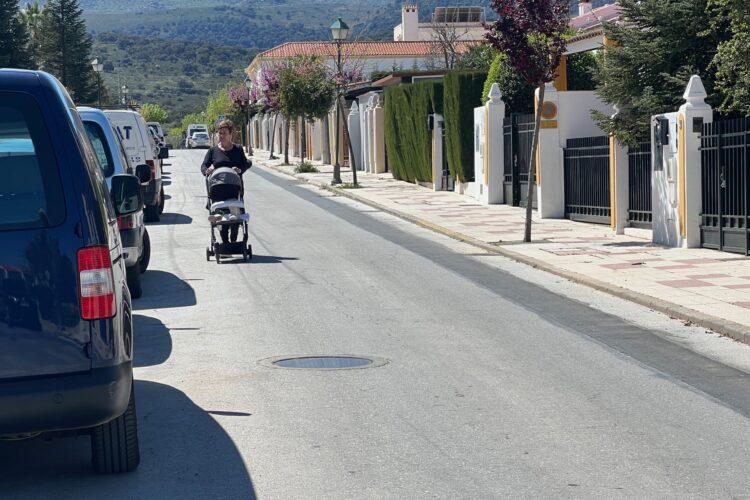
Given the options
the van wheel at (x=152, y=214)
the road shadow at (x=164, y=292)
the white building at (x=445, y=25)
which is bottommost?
the road shadow at (x=164, y=292)

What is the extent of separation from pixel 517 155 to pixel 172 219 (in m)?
8.13

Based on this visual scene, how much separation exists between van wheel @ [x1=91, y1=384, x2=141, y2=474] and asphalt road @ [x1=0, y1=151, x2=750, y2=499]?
0.08 m

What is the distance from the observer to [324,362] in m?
9.62

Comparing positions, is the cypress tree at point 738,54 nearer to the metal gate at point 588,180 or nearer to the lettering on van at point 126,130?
the metal gate at point 588,180

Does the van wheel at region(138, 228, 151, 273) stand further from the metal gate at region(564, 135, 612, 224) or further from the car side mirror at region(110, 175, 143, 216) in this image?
the metal gate at region(564, 135, 612, 224)

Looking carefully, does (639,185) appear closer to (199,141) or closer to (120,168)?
(120,168)

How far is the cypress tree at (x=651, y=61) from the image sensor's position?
20.5 m

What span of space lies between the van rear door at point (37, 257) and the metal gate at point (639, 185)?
633 inches

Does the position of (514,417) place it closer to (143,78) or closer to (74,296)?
(74,296)

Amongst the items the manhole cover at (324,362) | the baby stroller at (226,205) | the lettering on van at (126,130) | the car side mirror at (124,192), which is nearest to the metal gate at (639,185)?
the baby stroller at (226,205)

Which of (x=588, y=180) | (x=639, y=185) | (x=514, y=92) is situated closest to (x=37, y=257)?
(x=639, y=185)

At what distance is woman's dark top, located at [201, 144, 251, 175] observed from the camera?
17500 mm

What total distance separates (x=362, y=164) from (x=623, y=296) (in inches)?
1585

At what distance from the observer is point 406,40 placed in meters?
122
